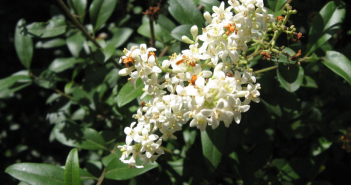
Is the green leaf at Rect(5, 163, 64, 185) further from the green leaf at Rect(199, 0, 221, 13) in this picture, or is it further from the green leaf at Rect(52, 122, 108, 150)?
the green leaf at Rect(199, 0, 221, 13)

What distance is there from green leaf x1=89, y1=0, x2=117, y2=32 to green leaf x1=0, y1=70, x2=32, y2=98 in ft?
3.47

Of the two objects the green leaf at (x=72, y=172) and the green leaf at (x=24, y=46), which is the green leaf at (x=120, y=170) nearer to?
the green leaf at (x=72, y=172)

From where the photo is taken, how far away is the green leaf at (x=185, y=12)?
87.7 inches

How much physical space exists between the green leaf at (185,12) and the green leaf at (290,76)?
2.66 ft

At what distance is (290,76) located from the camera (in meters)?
2.04

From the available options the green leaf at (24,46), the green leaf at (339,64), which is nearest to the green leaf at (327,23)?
the green leaf at (339,64)

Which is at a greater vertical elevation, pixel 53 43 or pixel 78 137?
pixel 53 43

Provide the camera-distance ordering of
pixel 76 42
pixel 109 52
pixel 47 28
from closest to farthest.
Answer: pixel 109 52 → pixel 47 28 → pixel 76 42

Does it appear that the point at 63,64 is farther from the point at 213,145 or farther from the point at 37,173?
the point at 213,145

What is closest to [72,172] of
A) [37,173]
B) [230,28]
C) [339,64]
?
[37,173]

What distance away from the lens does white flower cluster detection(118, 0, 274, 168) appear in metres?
1.39

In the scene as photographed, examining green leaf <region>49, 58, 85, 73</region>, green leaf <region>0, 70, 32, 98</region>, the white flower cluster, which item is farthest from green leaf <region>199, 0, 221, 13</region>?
green leaf <region>0, 70, 32, 98</region>

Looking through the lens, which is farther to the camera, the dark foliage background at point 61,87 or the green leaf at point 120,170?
the dark foliage background at point 61,87

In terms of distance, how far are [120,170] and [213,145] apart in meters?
0.82
